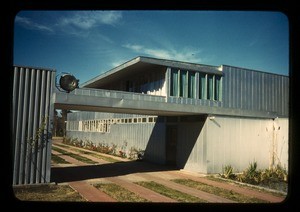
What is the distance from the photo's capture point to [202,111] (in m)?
15.5

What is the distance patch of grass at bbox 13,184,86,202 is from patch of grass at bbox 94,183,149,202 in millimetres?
1152

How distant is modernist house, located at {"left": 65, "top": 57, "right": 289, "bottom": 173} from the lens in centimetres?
1558

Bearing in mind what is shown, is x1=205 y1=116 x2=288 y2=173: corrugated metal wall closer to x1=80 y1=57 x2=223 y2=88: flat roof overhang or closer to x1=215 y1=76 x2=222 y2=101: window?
x1=215 y1=76 x2=222 y2=101: window

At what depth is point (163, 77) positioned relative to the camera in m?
16.8

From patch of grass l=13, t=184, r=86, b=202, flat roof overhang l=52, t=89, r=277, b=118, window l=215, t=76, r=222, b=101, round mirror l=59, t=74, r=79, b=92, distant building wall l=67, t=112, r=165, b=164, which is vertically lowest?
patch of grass l=13, t=184, r=86, b=202

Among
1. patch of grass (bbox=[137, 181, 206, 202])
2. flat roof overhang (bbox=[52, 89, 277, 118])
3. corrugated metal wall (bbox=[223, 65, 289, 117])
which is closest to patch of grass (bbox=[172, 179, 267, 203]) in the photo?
patch of grass (bbox=[137, 181, 206, 202])

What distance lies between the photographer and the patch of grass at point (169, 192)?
10.1 meters

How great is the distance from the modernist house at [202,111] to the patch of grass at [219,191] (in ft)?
8.70

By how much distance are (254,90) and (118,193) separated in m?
13.0

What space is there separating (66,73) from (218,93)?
9843 millimetres

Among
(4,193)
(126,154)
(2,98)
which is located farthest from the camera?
(126,154)

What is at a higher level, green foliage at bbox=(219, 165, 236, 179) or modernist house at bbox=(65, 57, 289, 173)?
modernist house at bbox=(65, 57, 289, 173)

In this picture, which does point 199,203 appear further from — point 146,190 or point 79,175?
point 79,175
